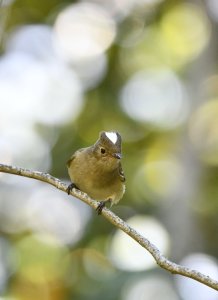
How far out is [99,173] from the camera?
231 inches

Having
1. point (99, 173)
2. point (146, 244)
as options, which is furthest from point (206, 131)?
point (146, 244)

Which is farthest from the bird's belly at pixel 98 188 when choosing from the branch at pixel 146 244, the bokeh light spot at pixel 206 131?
the bokeh light spot at pixel 206 131

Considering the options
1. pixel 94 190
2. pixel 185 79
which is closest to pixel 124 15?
pixel 185 79

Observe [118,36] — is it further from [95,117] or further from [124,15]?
[95,117]

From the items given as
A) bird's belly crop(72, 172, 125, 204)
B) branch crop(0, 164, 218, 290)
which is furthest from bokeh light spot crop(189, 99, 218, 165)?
branch crop(0, 164, 218, 290)

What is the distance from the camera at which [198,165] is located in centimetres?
1109

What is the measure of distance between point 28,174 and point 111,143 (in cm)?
139

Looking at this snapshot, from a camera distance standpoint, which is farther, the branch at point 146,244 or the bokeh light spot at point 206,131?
the bokeh light spot at point 206,131

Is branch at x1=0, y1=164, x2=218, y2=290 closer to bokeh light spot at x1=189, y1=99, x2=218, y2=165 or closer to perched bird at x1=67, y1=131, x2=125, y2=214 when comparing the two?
perched bird at x1=67, y1=131, x2=125, y2=214

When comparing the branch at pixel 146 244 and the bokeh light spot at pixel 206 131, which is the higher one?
the branch at pixel 146 244

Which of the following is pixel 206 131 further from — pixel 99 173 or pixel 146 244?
pixel 146 244

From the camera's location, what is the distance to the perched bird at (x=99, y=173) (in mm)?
5797

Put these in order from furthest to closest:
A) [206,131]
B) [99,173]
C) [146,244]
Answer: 1. [206,131]
2. [99,173]
3. [146,244]

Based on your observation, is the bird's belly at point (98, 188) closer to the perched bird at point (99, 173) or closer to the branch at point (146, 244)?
the perched bird at point (99, 173)
